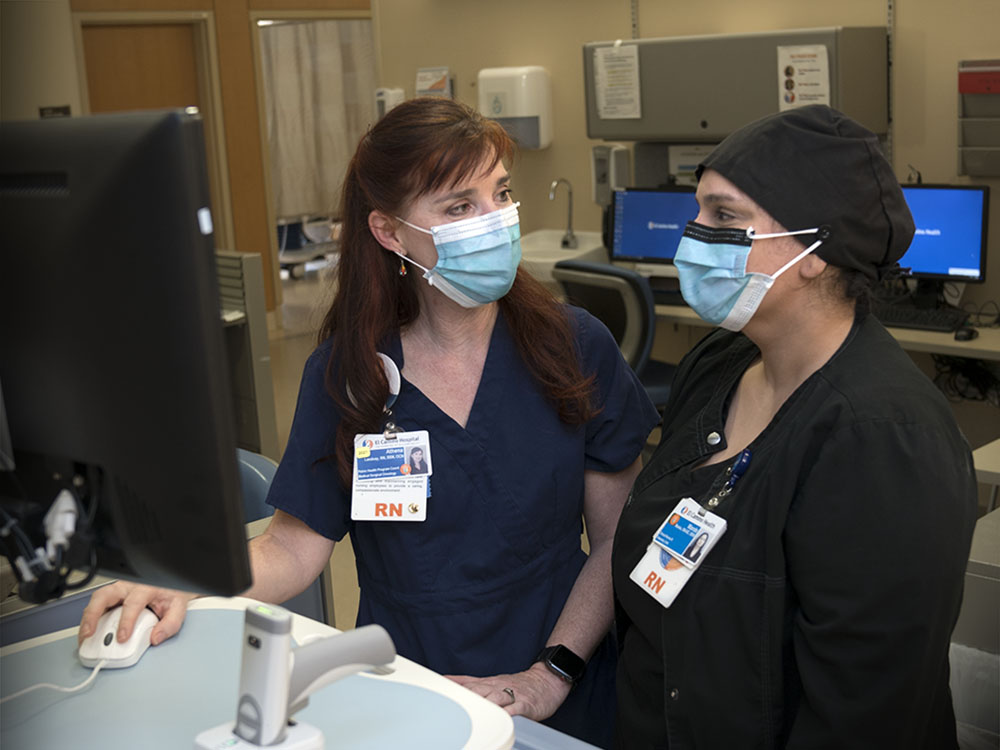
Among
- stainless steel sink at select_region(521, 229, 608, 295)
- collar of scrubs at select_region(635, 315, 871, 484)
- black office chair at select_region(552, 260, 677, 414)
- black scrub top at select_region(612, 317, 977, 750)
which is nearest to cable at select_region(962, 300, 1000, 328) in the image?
black office chair at select_region(552, 260, 677, 414)

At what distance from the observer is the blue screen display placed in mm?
3809

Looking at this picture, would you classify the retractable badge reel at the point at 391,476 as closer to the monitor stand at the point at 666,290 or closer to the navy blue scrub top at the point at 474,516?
the navy blue scrub top at the point at 474,516

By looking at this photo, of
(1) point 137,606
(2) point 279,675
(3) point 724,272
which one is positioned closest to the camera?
(2) point 279,675

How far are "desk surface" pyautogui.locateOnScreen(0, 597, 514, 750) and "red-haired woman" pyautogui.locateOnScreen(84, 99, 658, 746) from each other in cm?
27

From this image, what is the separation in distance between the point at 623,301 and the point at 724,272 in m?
2.61

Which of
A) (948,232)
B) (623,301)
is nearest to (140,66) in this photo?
(623,301)

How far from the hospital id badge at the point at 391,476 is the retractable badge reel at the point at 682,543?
1.11ft

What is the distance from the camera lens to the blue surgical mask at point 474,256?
1577 mm

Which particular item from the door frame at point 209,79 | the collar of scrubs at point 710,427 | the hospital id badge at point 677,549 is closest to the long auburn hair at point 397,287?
the collar of scrubs at point 710,427

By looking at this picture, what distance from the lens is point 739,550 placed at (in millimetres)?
1286

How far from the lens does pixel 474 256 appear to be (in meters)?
1.58

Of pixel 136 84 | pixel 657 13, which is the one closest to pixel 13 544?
pixel 657 13

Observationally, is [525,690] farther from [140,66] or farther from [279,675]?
[140,66]

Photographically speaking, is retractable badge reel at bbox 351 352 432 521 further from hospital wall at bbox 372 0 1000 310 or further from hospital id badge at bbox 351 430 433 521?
hospital wall at bbox 372 0 1000 310
